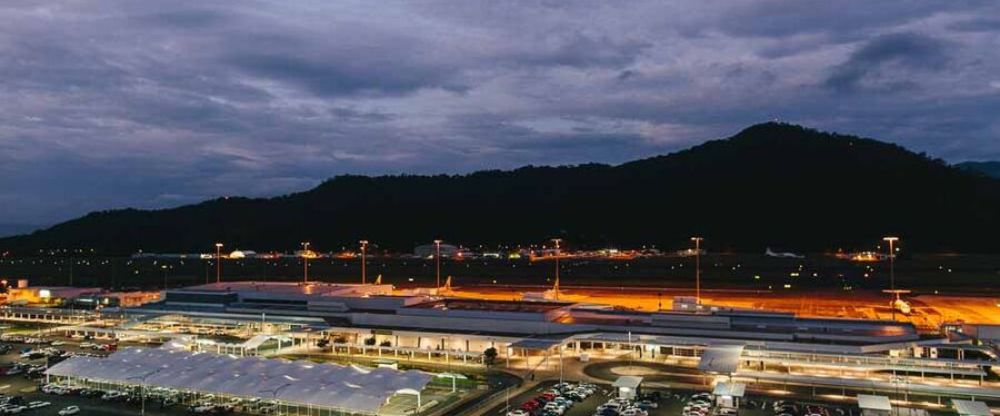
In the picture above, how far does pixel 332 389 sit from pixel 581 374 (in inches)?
478

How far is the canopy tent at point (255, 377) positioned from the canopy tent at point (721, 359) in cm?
1220

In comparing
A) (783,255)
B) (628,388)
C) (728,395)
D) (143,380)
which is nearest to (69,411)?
(143,380)

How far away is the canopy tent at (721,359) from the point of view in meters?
32.1

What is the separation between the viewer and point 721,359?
110ft

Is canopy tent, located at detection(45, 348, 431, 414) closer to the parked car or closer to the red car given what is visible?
the parked car

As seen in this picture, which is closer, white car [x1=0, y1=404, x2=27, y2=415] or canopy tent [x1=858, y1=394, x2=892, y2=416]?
canopy tent [x1=858, y1=394, x2=892, y2=416]

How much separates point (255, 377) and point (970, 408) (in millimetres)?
27206

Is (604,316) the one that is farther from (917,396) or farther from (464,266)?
(464,266)

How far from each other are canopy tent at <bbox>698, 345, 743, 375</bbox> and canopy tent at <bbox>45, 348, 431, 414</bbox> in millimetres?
12202

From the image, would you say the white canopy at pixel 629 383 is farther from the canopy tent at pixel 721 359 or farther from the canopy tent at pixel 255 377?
the canopy tent at pixel 255 377

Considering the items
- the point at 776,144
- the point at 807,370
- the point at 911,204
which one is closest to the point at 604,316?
the point at 807,370

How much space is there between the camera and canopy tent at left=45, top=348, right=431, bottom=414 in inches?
1115

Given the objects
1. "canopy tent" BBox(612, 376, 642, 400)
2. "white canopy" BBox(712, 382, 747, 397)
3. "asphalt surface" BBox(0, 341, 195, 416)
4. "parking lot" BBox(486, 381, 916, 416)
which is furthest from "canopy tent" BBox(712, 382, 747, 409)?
"asphalt surface" BBox(0, 341, 195, 416)

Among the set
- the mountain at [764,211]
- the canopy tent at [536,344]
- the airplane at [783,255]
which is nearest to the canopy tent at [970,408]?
the canopy tent at [536,344]
